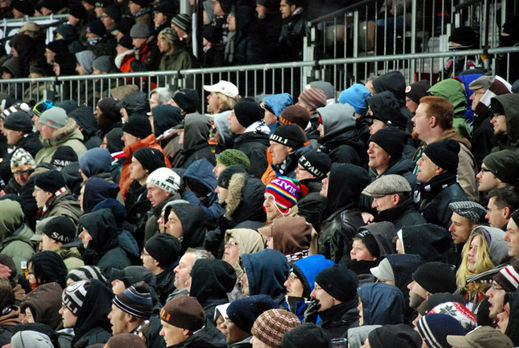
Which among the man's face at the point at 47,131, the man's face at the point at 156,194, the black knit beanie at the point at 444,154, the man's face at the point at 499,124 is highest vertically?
the man's face at the point at 499,124

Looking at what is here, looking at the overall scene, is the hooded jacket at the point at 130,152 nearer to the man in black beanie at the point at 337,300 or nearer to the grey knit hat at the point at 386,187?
the grey knit hat at the point at 386,187

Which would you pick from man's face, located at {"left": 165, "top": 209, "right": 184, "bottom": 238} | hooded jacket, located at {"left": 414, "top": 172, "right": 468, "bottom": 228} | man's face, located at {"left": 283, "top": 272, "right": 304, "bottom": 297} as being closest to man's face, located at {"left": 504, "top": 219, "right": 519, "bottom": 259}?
hooded jacket, located at {"left": 414, "top": 172, "right": 468, "bottom": 228}

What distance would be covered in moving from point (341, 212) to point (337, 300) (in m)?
1.50

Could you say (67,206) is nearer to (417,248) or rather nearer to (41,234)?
(41,234)

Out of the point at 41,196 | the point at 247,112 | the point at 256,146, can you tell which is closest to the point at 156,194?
the point at 256,146

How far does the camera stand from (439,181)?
9328 mm

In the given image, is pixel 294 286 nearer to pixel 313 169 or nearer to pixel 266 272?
pixel 266 272

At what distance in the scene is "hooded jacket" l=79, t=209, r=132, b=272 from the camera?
1107cm

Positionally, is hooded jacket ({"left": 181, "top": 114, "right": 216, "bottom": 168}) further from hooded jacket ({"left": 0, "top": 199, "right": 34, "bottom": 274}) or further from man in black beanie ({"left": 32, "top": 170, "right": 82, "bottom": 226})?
hooded jacket ({"left": 0, "top": 199, "right": 34, "bottom": 274})

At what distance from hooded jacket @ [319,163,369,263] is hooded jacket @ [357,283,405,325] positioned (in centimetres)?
149

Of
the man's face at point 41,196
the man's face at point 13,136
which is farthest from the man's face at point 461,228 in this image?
the man's face at point 13,136

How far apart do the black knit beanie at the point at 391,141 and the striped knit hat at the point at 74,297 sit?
283 cm

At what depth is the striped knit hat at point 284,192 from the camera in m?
10.2

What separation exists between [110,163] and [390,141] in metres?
4.02
